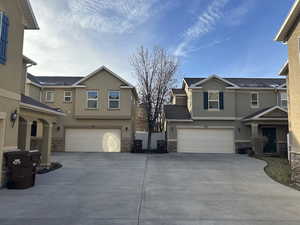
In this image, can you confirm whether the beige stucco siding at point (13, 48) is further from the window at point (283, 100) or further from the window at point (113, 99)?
the window at point (283, 100)

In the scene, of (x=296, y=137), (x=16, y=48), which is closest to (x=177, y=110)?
(x=296, y=137)

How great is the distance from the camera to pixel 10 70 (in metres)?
8.32

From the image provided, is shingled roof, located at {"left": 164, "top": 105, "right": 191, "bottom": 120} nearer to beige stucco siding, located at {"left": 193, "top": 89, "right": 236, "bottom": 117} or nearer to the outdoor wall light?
beige stucco siding, located at {"left": 193, "top": 89, "right": 236, "bottom": 117}

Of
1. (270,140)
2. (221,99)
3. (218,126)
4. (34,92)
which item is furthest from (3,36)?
(270,140)

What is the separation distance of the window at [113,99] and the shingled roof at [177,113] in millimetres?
4557

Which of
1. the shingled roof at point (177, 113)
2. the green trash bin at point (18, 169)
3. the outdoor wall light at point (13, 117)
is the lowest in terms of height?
the green trash bin at point (18, 169)

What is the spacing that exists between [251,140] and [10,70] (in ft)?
61.1

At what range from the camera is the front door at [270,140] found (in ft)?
69.2

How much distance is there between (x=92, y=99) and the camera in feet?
70.0

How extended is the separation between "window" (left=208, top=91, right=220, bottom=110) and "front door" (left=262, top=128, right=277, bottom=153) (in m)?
4.59

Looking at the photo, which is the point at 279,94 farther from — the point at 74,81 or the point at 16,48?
the point at 16,48

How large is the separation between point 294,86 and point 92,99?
52.2ft

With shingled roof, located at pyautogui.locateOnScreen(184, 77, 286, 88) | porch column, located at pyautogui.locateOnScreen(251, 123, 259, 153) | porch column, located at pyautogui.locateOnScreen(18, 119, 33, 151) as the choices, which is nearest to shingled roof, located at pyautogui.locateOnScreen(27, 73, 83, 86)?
shingled roof, located at pyautogui.locateOnScreen(184, 77, 286, 88)

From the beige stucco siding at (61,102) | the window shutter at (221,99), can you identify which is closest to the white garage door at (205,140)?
the window shutter at (221,99)
